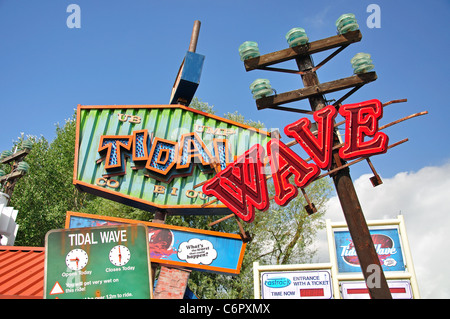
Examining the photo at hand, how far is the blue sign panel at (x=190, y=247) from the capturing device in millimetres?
9172

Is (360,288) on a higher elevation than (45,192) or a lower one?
lower

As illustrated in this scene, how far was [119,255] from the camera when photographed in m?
5.15

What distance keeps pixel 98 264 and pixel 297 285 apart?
10913mm

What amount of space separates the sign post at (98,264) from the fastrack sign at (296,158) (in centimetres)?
396

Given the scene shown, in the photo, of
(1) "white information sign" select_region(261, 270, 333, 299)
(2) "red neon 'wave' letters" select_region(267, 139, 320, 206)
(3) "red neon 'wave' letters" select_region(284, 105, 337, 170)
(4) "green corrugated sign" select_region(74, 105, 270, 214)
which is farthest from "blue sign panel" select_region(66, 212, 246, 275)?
(1) "white information sign" select_region(261, 270, 333, 299)

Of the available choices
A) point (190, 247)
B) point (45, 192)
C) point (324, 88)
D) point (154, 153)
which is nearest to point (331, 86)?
point (324, 88)

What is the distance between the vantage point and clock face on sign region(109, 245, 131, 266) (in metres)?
5.11

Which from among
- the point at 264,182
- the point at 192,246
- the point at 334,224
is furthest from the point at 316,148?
the point at 334,224

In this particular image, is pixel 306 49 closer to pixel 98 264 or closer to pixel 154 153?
pixel 154 153

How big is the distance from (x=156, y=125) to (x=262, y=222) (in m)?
12.2

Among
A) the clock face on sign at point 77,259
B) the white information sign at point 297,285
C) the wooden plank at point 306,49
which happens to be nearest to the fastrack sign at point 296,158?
the wooden plank at point 306,49

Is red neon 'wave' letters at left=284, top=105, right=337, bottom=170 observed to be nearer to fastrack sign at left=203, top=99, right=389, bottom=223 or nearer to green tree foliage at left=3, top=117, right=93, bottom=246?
fastrack sign at left=203, top=99, right=389, bottom=223

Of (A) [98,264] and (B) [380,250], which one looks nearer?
(A) [98,264]

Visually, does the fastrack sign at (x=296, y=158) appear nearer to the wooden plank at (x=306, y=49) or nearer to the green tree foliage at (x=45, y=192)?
the wooden plank at (x=306, y=49)
